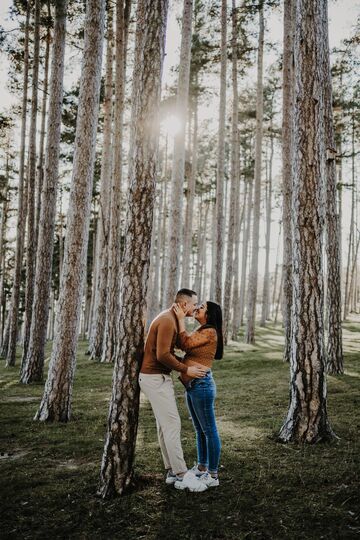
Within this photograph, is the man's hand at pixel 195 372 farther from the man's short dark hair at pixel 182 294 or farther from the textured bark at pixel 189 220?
the textured bark at pixel 189 220

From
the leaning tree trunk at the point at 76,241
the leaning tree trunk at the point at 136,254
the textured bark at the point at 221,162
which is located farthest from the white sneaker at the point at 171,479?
the textured bark at the point at 221,162

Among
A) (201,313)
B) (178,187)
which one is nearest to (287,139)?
(178,187)

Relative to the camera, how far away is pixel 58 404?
7148 mm

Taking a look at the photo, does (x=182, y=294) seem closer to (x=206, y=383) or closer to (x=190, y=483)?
(x=206, y=383)

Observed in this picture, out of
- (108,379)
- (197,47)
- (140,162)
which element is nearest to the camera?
(140,162)

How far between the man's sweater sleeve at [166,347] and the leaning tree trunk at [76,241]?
11.7 ft

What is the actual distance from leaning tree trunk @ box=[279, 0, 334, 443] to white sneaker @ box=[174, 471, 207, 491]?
184cm

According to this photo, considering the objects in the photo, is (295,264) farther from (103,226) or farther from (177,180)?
(103,226)

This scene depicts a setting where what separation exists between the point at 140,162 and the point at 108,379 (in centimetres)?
826

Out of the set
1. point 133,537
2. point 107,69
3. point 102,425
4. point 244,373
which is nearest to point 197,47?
point 107,69

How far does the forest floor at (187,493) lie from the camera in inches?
138

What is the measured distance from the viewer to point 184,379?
14.3 feet

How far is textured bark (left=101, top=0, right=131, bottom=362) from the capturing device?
1363cm

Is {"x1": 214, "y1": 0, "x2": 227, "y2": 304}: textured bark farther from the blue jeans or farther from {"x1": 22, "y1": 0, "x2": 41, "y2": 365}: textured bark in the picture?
the blue jeans
